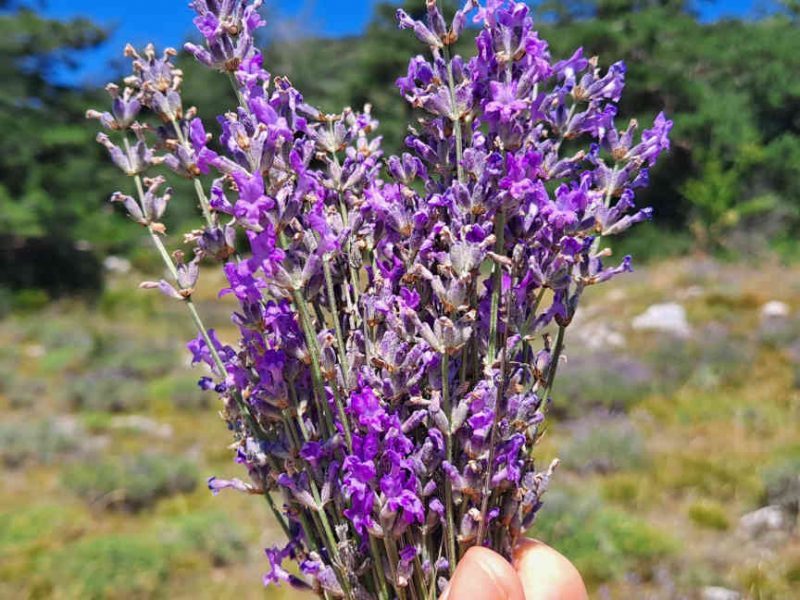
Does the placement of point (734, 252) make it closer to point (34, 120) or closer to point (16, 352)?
point (16, 352)

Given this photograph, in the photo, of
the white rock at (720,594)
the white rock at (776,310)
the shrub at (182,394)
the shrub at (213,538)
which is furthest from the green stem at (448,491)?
the white rock at (776,310)

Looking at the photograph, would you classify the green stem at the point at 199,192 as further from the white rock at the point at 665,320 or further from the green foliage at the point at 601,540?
the white rock at the point at 665,320

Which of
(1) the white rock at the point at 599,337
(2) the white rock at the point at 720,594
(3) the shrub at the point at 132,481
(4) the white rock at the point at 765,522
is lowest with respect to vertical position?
(2) the white rock at the point at 720,594

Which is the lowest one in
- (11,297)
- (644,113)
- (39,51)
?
(11,297)

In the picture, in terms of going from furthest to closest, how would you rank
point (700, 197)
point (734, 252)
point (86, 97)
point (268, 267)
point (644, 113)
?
point (86, 97) < point (644, 113) < point (700, 197) < point (734, 252) < point (268, 267)

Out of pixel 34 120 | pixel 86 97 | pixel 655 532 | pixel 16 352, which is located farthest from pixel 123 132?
pixel 86 97

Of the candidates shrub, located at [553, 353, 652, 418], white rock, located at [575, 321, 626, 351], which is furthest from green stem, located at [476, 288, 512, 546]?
white rock, located at [575, 321, 626, 351]

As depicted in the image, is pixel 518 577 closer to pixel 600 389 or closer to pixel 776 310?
pixel 600 389
